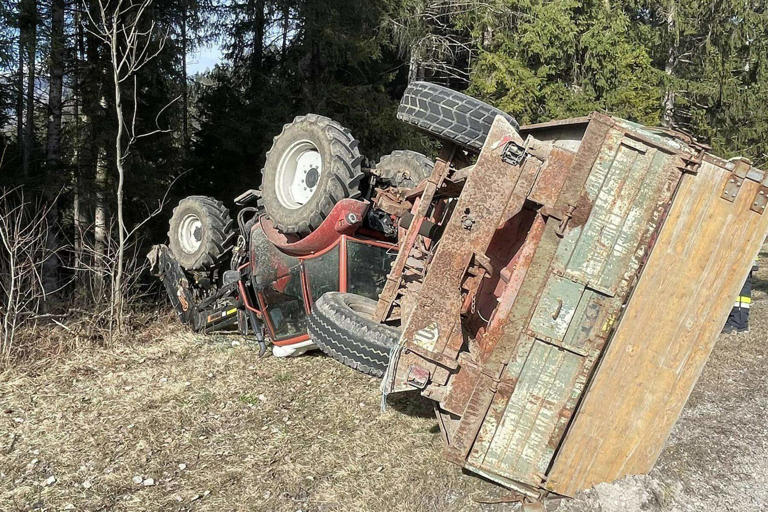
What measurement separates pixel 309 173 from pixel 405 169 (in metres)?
1.13

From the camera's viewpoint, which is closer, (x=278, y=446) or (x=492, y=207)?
(x=492, y=207)

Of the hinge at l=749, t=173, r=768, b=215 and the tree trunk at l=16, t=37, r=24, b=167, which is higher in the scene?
the hinge at l=749, t=173, r=768, b=215

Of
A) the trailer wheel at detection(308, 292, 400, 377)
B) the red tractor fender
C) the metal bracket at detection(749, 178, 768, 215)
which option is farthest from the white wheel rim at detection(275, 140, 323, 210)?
the metal bracket at detection(749, 178, 768, 215)

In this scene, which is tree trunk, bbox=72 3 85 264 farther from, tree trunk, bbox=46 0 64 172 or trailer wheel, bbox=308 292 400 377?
trailer wheel, bbox=308 292 400 377

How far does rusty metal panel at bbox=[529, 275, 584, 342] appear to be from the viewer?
3172 mm

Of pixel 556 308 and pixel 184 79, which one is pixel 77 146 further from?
pixel 556 308

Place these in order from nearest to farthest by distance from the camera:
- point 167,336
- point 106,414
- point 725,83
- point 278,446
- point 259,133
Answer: point 278,446, point 106,414, point 167,336, point 259,133, point 725,83

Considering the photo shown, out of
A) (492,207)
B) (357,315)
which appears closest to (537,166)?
(492,207)

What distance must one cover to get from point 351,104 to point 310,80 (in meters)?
1.07

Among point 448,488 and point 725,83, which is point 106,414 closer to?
point 448,488

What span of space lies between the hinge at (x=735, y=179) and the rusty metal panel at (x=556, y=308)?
0.91 meters

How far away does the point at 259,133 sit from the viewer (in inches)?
505

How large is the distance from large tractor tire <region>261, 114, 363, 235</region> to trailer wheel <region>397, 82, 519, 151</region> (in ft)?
2.88

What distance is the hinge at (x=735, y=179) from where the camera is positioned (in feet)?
10.3
